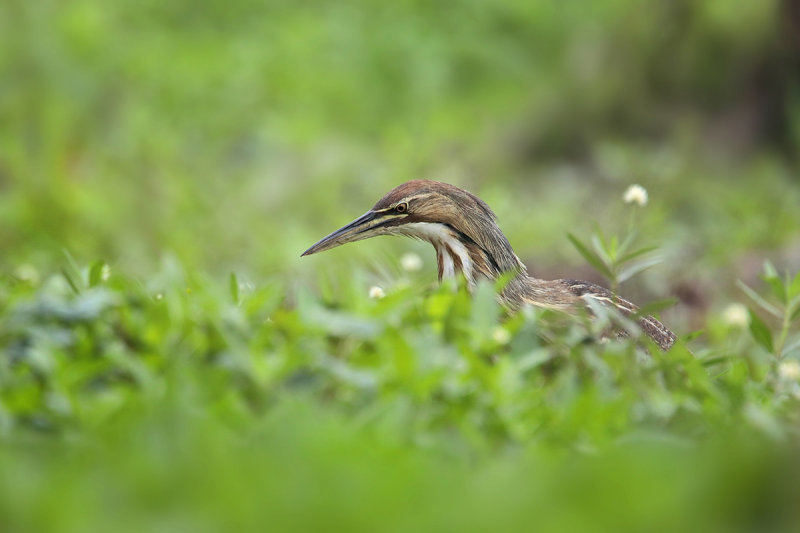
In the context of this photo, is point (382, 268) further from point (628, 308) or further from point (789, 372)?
point (789, 372)

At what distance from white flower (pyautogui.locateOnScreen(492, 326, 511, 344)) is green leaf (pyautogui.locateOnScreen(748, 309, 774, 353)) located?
756mm

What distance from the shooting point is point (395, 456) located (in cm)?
220

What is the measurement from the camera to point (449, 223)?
4461 mm

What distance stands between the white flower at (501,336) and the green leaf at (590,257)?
576mm

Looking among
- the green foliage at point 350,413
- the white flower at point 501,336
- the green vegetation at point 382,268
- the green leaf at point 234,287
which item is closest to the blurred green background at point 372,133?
the green vegetation at point 382,268

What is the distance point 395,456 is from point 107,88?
8358 mm

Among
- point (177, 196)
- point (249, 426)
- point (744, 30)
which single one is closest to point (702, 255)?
point (744, 30)

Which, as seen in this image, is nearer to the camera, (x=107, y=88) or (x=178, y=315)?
(x=178, y=315)

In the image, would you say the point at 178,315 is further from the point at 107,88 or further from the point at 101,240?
the point at 107,88

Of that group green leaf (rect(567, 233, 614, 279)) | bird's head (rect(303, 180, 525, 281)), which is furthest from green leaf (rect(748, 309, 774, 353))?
bird's head (rect(303, 180, 525, 281))

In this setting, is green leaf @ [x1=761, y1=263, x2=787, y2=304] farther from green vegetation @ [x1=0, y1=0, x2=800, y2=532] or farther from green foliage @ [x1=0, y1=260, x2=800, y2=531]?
green foliage @ [x1=0, y1=260, x2=800, y2=531]

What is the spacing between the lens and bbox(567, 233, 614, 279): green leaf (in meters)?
3.48

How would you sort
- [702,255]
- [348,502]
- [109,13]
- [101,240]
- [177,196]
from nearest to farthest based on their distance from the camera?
1. [348,502]
2. [702,255]
3. [101,240]
4. [177,196]
5. [109,13]

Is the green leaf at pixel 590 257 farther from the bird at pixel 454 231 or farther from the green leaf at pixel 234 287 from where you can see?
the green leaf at pixel 234 287
